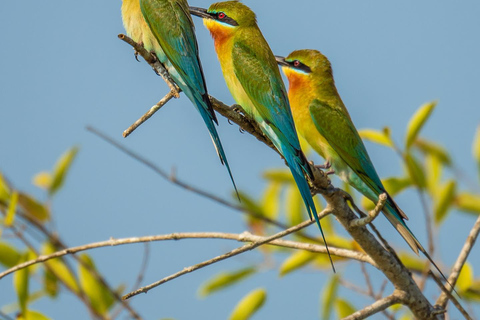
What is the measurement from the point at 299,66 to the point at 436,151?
0.80 metres

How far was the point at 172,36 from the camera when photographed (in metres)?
2.60

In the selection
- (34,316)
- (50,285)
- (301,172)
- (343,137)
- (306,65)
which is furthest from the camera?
(306,65)

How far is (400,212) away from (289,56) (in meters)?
1.10

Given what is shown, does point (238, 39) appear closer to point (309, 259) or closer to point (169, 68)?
point (169, 68)

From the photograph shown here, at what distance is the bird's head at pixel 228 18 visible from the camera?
113 inches

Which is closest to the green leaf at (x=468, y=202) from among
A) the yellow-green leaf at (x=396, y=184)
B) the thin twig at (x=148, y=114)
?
the yellow-green leaf at (x=396, y=184)

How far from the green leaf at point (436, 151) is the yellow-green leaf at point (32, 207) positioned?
1.61 metres

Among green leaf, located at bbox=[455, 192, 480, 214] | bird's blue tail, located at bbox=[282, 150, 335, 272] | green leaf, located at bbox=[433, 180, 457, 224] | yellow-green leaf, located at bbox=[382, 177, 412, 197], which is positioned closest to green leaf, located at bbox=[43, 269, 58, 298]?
bird's blue tail, located at bbox=[282, 150, 335, 272]

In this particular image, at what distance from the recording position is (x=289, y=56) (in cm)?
329

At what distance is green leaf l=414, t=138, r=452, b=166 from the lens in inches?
112

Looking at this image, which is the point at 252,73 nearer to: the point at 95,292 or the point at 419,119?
the point at 419,119

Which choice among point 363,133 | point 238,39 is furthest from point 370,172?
point 238,39

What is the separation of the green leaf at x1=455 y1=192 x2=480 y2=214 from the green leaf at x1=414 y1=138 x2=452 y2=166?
0.16m

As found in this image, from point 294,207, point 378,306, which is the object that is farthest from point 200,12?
point 378,306
